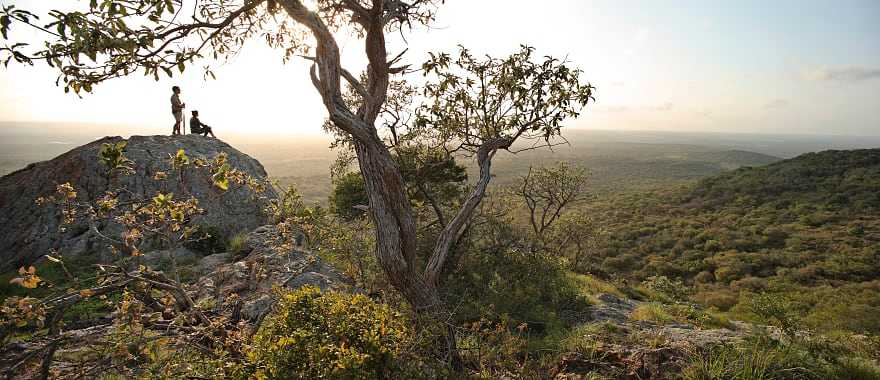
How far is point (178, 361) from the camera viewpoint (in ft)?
16.1

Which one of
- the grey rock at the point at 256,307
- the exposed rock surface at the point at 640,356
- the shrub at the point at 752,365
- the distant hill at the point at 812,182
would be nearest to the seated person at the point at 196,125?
the grey rock at the point at 256,307

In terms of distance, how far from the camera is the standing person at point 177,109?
654 inches

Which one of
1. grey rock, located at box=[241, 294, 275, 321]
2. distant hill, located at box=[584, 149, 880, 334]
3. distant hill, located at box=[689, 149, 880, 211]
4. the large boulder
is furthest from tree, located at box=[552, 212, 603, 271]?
distant hill, located at box=[689, 149, 880, 211]

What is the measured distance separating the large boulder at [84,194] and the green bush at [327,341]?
9.87 metres

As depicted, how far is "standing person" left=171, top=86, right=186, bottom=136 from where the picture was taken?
54.5 feet

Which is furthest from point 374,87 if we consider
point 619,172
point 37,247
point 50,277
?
point 619,172

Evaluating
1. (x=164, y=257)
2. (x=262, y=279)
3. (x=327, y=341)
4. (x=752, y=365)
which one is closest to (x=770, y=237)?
(x=752, y=365)

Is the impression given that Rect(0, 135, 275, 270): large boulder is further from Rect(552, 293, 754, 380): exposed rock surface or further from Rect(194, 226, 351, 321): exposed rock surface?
Rect(552, 293, 754, 380): exposed rock surface

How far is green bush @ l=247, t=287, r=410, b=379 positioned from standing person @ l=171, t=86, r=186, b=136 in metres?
16.1

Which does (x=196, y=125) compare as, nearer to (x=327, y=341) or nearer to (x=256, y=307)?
(x=256, y=307)

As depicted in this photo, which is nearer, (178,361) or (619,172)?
A: (178,361)

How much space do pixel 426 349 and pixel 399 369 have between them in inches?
37.3

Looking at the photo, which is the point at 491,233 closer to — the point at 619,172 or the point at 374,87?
the point at 374,87

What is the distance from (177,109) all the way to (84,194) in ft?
16.8
